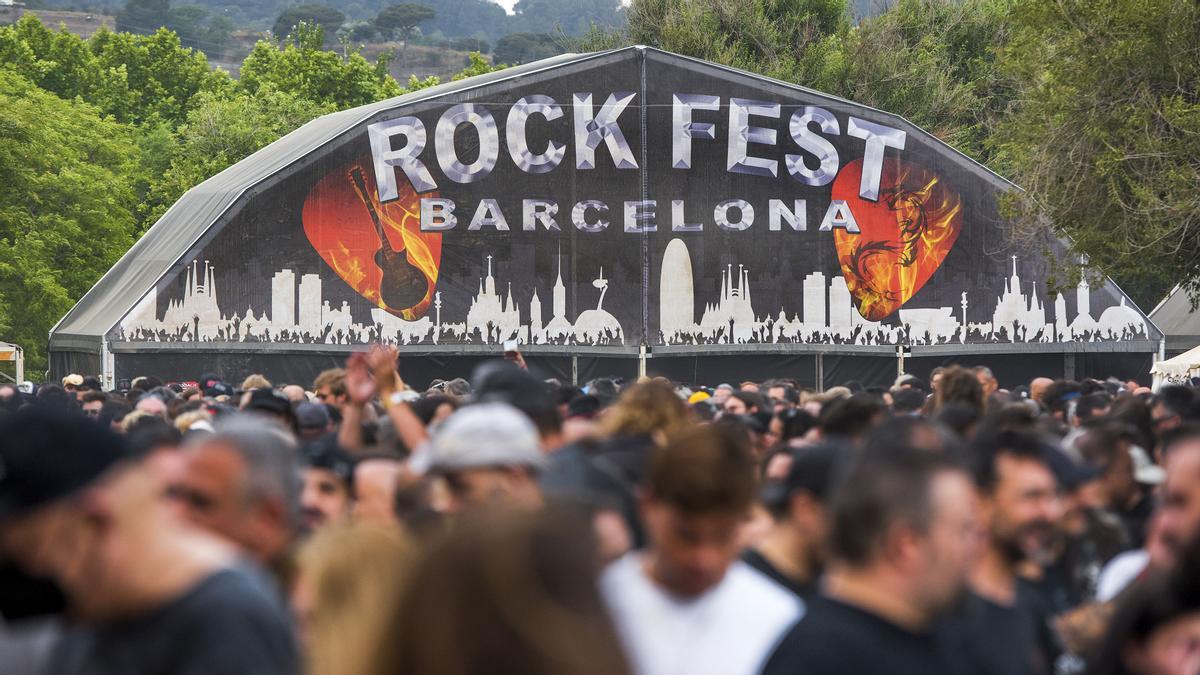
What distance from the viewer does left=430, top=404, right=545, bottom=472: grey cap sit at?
516 centimetres

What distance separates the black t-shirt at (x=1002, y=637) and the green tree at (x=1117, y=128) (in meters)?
18.2

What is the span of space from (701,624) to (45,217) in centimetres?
4635

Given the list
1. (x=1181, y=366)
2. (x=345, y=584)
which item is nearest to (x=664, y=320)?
(x=1181, y=366)

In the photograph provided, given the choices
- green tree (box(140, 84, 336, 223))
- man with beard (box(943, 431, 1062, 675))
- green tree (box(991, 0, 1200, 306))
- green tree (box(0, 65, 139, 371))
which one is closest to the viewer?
man with beard (box(943, 431, 1062, 675))

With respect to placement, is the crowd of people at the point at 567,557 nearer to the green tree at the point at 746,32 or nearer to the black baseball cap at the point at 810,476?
the black baseball cap at the point at 810,476

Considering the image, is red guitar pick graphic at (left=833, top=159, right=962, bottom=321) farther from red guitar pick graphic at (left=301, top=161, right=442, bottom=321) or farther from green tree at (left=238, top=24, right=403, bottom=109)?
green tree at (left=238, top=24, right=403, bottom=109)

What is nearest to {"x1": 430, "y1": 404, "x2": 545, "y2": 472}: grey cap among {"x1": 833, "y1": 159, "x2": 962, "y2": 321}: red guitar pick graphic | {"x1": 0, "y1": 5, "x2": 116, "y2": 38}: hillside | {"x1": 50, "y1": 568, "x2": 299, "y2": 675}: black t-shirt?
{"x1": 50, "y1": 568, "x2": 299, "y2": 675}: black t-shirt

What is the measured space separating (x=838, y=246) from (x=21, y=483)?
108 feet

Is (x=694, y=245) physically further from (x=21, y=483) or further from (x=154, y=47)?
(x=154, y=47)

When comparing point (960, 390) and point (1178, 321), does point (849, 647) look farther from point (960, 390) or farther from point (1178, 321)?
point (1178, 321)

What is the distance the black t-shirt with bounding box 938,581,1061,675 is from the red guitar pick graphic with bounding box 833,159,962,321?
1222 inches

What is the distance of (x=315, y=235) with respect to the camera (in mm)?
34469

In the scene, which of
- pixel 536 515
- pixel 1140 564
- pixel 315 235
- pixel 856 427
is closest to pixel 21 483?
pixel 536 515

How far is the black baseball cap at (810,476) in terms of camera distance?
5.88m
